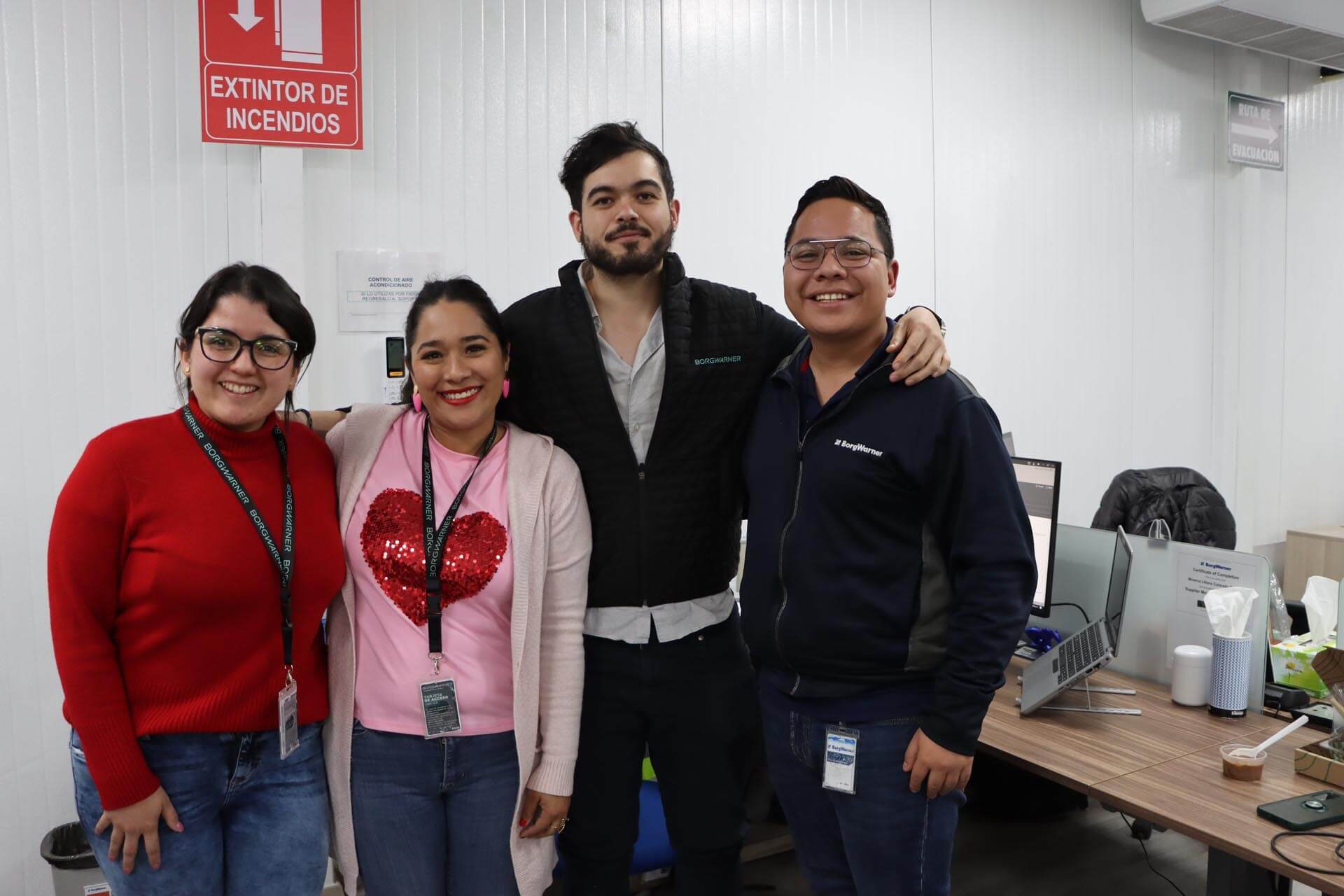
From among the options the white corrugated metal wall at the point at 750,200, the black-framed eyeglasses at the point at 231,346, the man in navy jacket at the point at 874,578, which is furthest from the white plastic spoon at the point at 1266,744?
the white corrugated metal wall at the point at 750,200

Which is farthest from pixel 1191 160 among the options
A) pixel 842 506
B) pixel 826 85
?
pixel 842 506

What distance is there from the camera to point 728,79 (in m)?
3.77

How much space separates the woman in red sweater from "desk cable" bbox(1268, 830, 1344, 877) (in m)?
1.62

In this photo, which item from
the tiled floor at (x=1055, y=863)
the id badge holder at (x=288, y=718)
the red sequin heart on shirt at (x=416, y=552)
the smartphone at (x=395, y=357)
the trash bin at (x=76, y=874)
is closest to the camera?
the id badge holder at (x=288, y=718)

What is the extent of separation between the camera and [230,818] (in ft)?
5.34

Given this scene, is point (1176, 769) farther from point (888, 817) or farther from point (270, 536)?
point (270, 536)

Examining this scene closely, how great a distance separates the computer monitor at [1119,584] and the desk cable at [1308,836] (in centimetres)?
65

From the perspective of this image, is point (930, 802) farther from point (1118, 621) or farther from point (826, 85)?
point (826, 85)

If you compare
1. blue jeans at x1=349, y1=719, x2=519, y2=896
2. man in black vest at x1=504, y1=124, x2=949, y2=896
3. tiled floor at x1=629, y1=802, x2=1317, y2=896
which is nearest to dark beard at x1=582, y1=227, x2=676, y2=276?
man in black vest at x1=504, y1=124, x2=949, y2=896

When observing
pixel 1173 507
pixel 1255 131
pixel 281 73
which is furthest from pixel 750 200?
pixel 1255 131

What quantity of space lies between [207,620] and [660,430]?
2.75ft

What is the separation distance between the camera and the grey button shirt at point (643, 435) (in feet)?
6.21

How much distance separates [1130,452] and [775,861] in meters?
3.00

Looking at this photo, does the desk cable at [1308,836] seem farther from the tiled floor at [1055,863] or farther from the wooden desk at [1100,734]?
the tiled floor at [1055,863]
